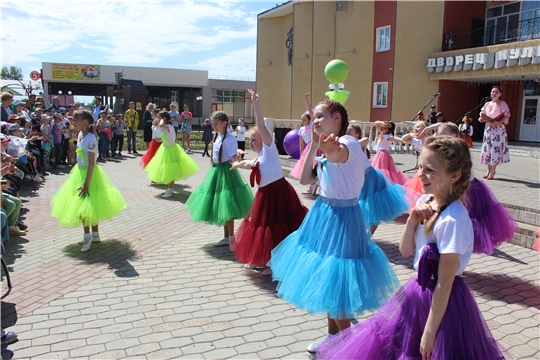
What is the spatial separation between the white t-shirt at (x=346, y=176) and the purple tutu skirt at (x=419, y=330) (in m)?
1.06

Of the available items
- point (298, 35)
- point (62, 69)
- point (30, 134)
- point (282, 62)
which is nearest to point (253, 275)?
point (30, 134)

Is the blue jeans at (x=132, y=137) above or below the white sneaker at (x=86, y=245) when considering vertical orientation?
above

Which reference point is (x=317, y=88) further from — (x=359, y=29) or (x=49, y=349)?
(x=49, y=349)

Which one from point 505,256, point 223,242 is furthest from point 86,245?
point 505,256

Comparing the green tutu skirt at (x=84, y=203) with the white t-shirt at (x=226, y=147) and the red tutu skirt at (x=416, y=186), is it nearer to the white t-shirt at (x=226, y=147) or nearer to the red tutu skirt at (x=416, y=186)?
the white t-shirt at (x=226, y=147)

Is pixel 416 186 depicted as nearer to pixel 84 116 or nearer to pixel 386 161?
pixel 386 161

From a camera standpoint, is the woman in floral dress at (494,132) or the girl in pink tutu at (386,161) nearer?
the girl in pink tutu at (386,161)

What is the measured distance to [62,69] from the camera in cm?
4178

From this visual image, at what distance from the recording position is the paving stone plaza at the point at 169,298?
3.74 metres

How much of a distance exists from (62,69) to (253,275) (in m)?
43.5

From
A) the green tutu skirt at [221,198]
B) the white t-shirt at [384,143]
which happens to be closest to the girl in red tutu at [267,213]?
the green tutu skirt at [221,198]

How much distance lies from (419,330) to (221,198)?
14.1 ft

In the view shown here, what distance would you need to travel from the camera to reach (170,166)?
33.3 ft

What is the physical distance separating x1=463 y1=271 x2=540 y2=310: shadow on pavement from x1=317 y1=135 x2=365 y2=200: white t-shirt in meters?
2.60
